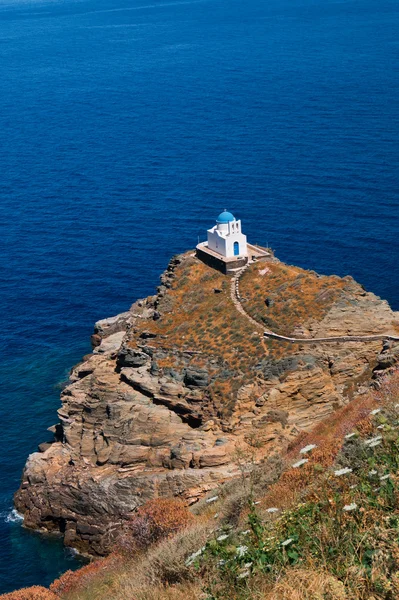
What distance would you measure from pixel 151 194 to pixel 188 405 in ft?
217

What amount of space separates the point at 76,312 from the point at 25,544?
36.8m

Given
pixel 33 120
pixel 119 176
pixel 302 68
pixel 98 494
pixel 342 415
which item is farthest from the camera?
pixel 302 68

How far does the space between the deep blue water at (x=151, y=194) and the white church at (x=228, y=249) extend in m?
20.4

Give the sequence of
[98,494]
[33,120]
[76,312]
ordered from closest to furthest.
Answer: [98,494], [76,312], [33,120]

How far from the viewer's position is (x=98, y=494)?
5916cm

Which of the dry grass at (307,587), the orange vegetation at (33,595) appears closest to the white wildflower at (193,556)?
the dry grass at (307,587)

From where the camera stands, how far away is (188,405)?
2343 inches

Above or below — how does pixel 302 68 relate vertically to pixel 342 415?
above

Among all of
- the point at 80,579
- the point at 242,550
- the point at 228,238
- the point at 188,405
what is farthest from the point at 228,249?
the point at 242,550

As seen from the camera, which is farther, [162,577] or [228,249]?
[228,249]

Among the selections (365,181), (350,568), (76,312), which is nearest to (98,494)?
(76,312)

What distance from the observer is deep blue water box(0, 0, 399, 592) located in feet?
275

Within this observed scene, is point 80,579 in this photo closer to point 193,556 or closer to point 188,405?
point 193,556

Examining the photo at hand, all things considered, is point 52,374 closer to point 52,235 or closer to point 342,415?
point 52,235
